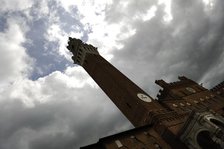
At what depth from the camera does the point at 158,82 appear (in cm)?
4347

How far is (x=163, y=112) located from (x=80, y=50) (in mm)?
23048

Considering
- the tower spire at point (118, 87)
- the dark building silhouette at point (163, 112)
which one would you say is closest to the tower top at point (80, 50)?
the tower spire at point (118, 87)

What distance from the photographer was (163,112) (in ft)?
100

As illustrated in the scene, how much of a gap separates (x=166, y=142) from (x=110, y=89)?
1326 centimetres

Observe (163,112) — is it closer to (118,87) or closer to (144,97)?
(144,97)

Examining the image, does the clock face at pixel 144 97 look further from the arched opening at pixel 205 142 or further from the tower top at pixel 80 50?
the tower top at pixel 80 50

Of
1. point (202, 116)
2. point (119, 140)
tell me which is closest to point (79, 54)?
point (119, 140)

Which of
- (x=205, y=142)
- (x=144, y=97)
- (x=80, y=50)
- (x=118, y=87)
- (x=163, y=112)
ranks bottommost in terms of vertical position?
(x=205, y=142)

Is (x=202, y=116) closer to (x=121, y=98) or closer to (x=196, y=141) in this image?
(x=196, y=141)

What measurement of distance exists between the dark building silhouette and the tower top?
18 cm

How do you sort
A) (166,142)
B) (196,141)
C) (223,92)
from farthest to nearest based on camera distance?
1. (223,92)
2. (166,142)
3. (196,141)

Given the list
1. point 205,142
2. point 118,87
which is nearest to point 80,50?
point 118,87

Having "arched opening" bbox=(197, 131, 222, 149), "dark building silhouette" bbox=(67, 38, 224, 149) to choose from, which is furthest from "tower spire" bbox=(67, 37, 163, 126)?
"arched opening" bbox=(197, 131, 222, 149)

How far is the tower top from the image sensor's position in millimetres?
47750
